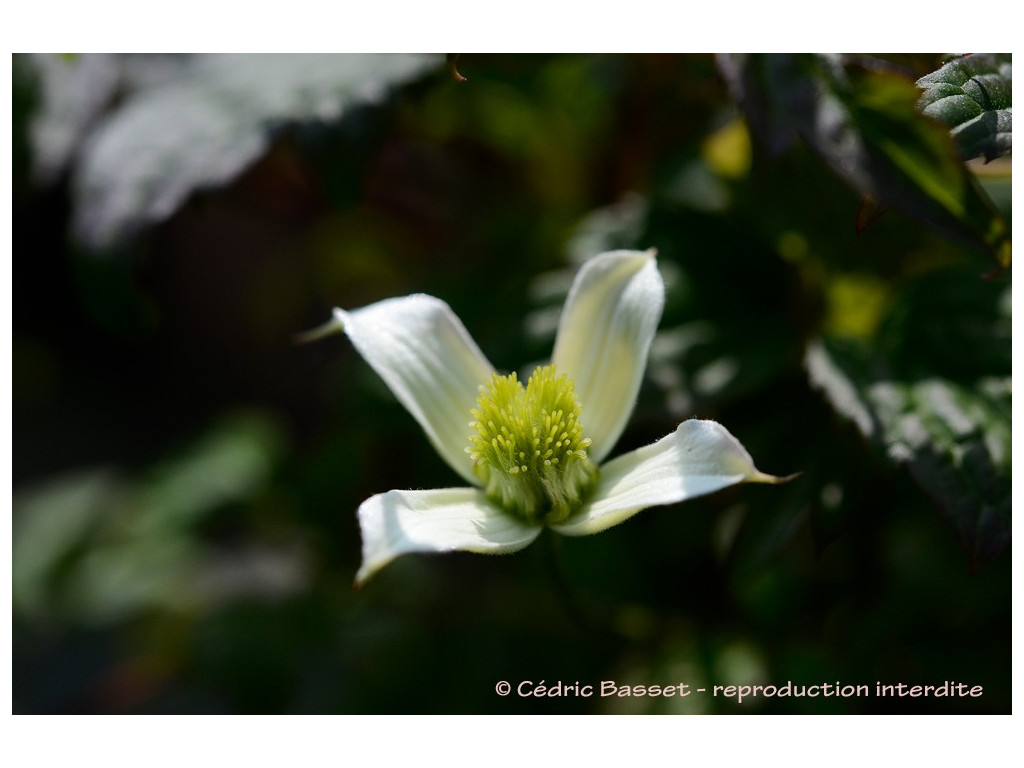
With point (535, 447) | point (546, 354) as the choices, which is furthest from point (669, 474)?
point (546, 354)

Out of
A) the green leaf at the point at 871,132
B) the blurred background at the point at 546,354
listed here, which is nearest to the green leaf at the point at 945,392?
the blurred background at the point at 546,354

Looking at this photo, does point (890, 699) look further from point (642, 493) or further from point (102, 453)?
point (102, 453)

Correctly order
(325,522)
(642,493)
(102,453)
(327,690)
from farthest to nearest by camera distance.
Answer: (102,453) → (325,522) → (327,690) → (642,493)

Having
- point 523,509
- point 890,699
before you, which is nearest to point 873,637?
point 890,699

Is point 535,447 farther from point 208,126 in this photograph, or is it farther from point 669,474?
point 208,126

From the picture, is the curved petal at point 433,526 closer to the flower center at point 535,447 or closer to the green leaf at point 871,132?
the flower center at point 535,447

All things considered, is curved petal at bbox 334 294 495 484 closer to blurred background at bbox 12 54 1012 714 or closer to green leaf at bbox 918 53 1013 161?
blurred background at bbox 12 54 1012 714
